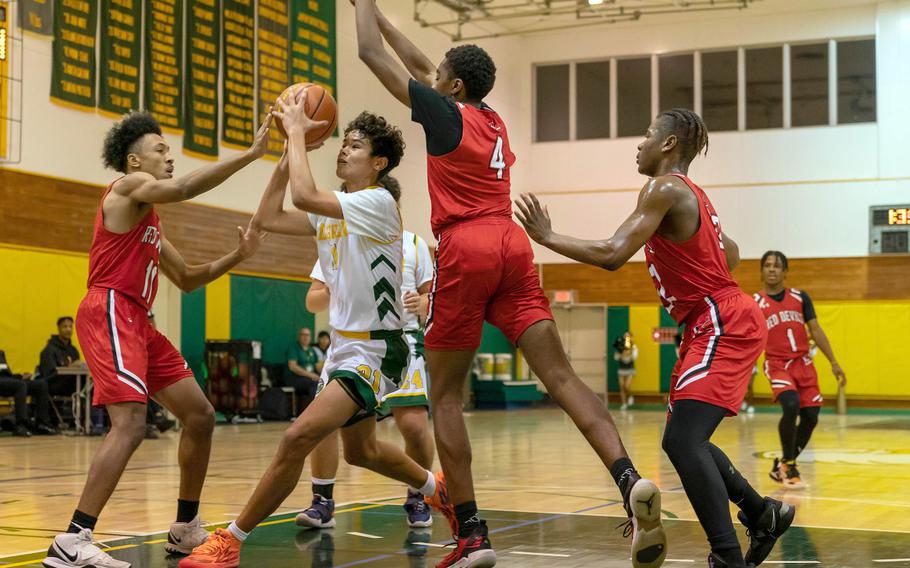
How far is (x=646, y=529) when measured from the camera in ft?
14.2

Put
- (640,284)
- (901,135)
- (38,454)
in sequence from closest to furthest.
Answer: (38,454)
(901,135)
(640,284)

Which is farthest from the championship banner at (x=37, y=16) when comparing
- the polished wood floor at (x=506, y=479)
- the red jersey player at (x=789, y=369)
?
the red jersey player at (x=789, y=369)

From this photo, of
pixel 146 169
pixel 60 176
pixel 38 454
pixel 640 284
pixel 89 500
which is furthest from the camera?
pixel 640 284

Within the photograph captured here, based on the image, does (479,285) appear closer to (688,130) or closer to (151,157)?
(688,130)

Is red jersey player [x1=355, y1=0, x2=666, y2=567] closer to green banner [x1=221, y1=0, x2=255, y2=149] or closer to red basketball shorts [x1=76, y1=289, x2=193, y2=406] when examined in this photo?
red basketball shorts [x1=76, y1=289, x2=193, y2=406]

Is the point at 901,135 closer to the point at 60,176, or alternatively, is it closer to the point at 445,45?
the point at 445,45

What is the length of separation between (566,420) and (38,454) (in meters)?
10.2

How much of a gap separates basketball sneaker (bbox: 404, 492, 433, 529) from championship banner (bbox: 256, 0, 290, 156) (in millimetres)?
12977

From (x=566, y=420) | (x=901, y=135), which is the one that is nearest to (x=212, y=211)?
(x=566, y=420)

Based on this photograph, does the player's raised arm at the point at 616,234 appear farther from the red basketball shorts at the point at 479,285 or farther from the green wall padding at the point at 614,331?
the green wall padding at the point at 614,331

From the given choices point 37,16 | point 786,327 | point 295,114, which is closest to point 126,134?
point 295,114

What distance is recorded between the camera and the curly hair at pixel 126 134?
17.6 feet

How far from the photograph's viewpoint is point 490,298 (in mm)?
4797

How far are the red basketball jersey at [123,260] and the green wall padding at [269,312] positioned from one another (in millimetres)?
13525
